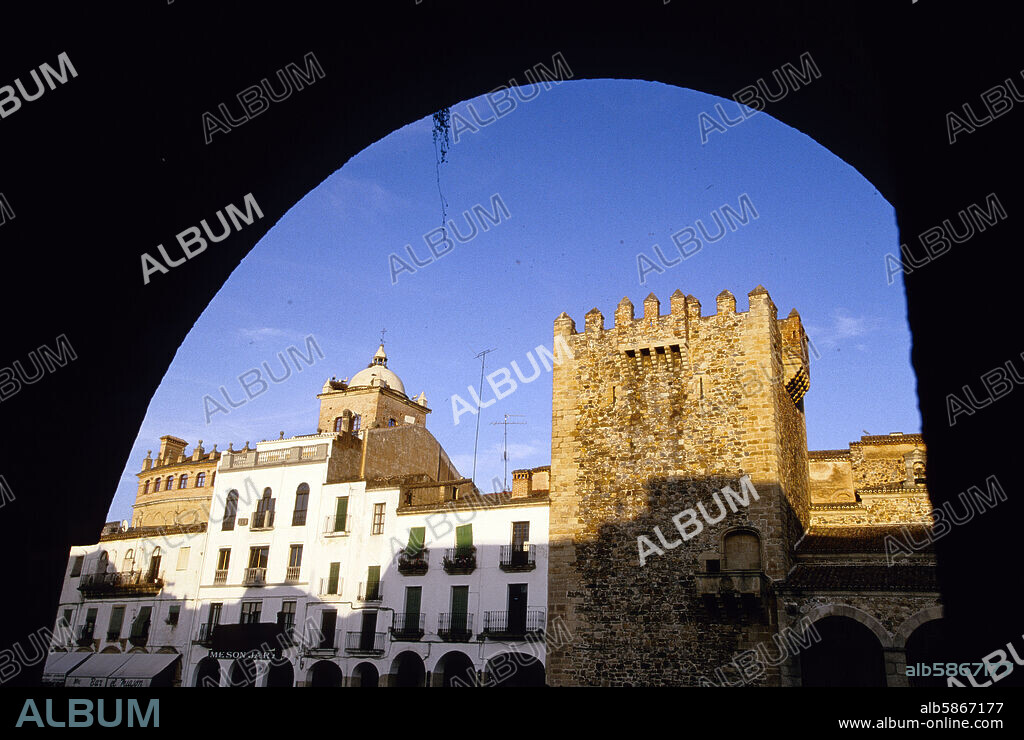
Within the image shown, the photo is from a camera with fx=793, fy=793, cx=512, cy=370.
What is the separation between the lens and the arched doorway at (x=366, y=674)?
94.0 feet

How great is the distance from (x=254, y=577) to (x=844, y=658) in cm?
2246

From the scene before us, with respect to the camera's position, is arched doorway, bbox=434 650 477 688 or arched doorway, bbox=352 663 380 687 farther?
arched doorway, bbox=352 663 380 687

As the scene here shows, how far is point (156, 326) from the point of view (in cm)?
302

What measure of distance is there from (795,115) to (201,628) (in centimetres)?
3471

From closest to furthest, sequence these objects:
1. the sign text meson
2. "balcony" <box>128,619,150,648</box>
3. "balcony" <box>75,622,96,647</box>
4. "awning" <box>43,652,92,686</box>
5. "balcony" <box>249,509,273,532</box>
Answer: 1. the sign text meson
2. "awning" <box>43,652,92,686</box>
3. "balcony" <box>249,509,273,532</box>
4. "balcony" <box>128,619,150,648</box>
5. "balcony" <box>75,622,96,647</box>

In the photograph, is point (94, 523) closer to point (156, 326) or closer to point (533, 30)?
point (156, 326)

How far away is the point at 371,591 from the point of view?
29469 mm

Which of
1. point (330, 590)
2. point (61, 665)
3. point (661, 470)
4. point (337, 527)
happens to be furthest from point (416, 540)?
point (61, 665)

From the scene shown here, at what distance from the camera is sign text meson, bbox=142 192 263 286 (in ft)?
9.66

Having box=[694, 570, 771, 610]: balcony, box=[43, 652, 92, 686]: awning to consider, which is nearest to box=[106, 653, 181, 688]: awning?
box=[43, 652, 92, 686]: awning

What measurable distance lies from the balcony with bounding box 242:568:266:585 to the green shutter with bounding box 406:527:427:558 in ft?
23.4

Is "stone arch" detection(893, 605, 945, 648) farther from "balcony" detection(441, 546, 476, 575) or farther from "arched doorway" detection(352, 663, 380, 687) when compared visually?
"arched doorway" detection(352, 663, 380, 687)

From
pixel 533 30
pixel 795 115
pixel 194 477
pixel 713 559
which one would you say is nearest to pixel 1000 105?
pixel 795 115

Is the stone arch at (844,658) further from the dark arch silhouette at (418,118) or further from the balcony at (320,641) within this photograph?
the dark arch silhouette at (418,118)
